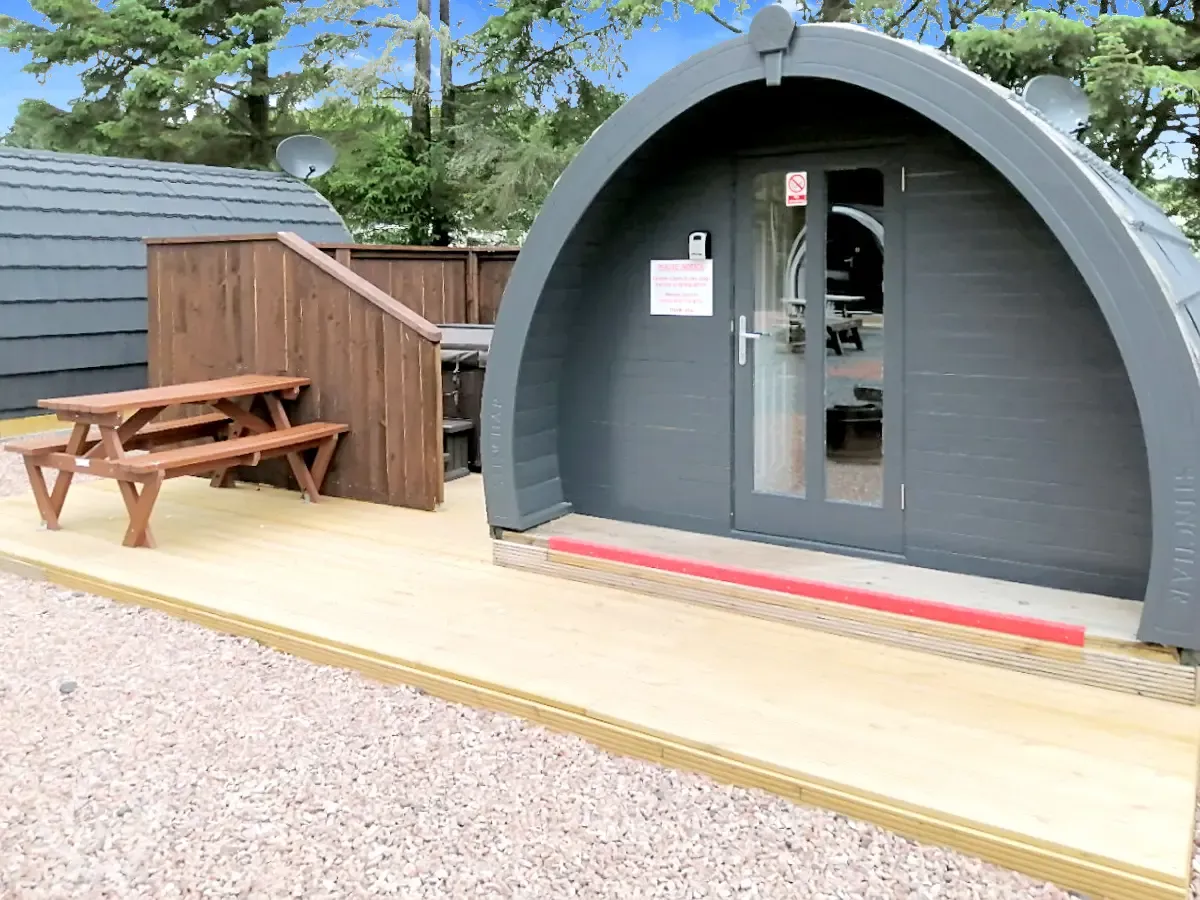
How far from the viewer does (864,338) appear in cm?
472

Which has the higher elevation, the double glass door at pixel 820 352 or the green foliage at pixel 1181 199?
the green foliage at pixel 1181 199

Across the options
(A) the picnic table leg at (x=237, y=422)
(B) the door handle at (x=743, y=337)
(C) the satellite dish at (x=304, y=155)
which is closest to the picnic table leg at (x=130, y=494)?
(A) the picnic table leg at (x=237, y=422)

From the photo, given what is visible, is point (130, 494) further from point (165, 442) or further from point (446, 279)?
point (446, 279)

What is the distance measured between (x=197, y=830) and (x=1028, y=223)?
3.54 metres

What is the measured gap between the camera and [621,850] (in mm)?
2996

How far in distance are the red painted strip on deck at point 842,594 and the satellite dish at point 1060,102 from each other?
2972mm

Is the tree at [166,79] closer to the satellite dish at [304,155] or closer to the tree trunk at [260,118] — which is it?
the tree trunk at [260,118]

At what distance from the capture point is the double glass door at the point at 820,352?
4672 mm

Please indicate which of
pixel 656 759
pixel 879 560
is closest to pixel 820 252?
pixel 879 560

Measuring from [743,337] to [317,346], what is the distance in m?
2.95

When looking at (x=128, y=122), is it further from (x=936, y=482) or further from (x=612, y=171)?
(x=936, y=482)

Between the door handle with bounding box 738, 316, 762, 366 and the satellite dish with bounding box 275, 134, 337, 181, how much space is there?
359 inches

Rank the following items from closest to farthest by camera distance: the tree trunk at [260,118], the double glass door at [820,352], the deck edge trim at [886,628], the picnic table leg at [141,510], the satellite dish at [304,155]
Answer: the deck edge trim at [886,628] < the double glass door at [820,352] < the picnic table leg at [141,510] < the satellite dish at [304,155] < the tree trunk at [260,118]

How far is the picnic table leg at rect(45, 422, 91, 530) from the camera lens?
5.91 meters
